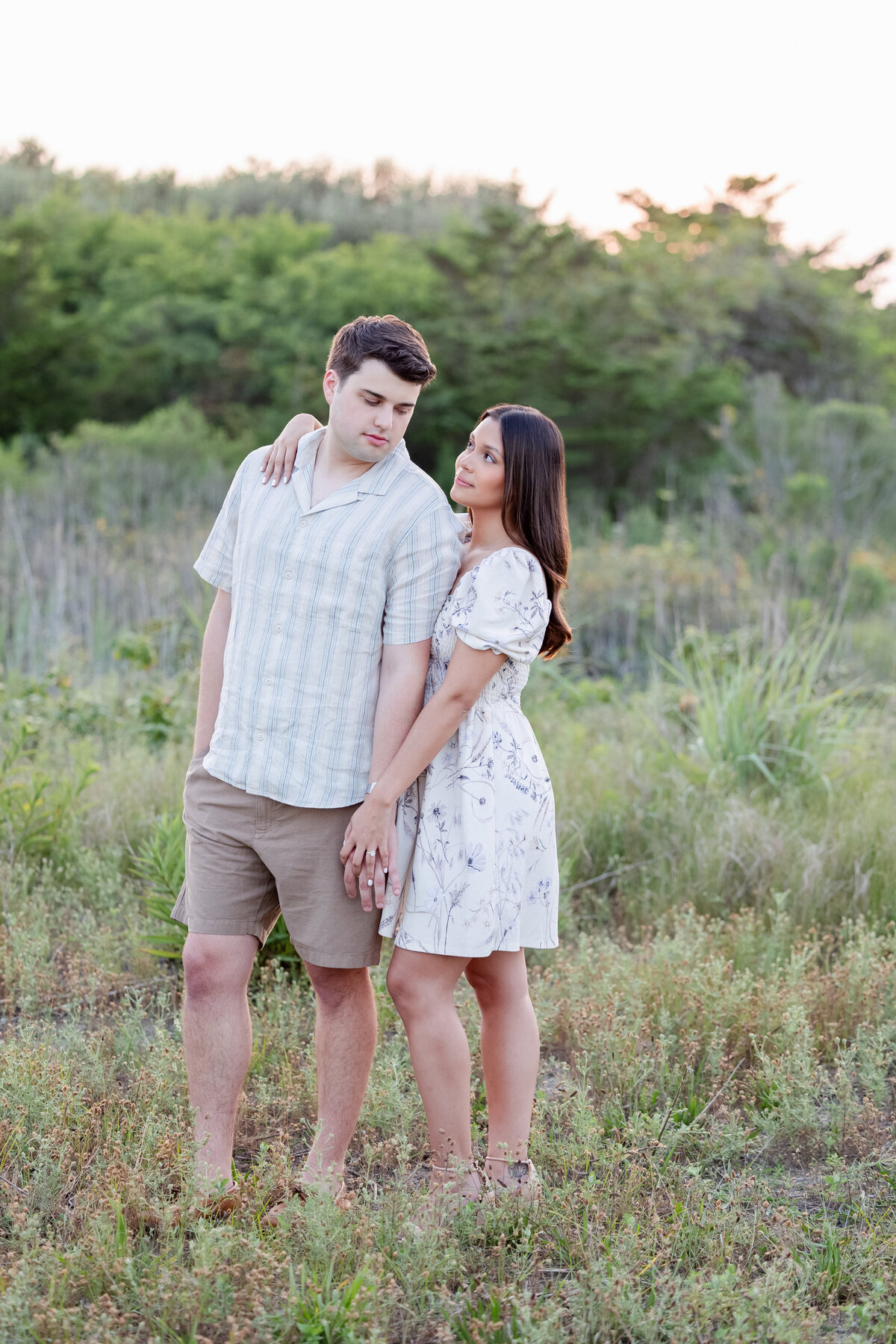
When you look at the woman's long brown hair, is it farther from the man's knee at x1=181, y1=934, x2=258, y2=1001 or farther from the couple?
the man's knee at x1=181, y1=934, x2=258, y2=1001

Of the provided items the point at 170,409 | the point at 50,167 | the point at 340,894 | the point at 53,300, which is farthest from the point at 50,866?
the point at 50,167

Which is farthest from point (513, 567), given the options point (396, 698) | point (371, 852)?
point (371, 852)

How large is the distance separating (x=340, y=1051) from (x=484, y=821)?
632 millimetres

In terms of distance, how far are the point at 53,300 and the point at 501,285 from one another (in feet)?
25.6

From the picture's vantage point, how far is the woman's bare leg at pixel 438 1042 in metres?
2.38

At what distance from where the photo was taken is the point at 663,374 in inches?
851

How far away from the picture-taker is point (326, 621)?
2.35 meters

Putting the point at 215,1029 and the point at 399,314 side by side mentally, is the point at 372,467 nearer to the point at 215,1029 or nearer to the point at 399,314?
the point at 215,1029

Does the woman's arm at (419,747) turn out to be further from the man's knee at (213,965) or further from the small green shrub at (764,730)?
the small green shrub at (764,730)

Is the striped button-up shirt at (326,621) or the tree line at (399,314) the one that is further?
the tree line at (399,314)

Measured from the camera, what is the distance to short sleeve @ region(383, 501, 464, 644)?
2359 millimetres

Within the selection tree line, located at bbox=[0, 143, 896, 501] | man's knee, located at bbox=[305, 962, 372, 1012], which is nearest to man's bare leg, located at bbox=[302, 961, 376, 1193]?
man's knee, located at bbox=[305, 962, 372, 1012]

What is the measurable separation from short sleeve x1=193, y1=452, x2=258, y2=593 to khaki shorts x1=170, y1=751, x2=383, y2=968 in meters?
0.44

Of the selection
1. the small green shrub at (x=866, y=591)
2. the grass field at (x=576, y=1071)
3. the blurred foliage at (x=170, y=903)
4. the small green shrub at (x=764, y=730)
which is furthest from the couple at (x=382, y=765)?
the small green shrub at (x=866, y=591)
